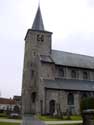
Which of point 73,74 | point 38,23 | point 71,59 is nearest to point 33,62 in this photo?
point 71,59

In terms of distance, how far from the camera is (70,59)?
1917 inches

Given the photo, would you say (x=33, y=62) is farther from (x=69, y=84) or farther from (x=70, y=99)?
(x=70, y=99)

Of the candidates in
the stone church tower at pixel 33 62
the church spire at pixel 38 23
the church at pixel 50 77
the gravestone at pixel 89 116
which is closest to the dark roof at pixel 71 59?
the church at pixel 50 77

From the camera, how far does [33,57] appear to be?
46500 mm

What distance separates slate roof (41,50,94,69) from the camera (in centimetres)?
4580

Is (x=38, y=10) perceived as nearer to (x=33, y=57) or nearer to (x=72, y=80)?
(x=33, y=57)

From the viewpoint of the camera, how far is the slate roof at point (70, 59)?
150 feet

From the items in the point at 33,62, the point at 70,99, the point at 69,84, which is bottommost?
the point at 70,99

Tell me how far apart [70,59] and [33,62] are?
7973 millimetres

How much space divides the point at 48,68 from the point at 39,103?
7089 millimetres

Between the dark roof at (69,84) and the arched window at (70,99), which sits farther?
the arched window at (70,99)

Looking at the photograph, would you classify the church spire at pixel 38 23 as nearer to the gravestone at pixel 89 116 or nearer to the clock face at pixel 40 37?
the clock face at pixel 40 37

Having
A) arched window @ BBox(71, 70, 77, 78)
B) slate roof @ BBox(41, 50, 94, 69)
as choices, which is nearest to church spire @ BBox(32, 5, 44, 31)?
slate roof @ BBox(41, 50, 94, 69)

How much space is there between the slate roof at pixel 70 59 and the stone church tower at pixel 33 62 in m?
1.84
